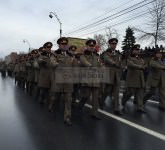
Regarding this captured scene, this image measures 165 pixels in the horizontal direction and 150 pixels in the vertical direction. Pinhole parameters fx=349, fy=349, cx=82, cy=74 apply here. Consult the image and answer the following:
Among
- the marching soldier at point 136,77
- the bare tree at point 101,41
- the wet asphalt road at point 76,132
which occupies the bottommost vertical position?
the wet asphalt road at point 76,132

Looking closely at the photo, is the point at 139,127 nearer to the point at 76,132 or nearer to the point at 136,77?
the point at 76,132

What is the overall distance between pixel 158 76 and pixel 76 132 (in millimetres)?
4264

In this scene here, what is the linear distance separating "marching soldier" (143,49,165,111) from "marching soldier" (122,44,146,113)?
1.47ft

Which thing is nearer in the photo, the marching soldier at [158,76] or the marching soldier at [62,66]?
the marching soldier at [62,66]

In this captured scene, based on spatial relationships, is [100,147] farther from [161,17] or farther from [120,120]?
[161,17]

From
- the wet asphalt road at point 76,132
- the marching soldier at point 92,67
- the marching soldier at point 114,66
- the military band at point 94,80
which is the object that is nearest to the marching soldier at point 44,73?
the military band at point 94,80

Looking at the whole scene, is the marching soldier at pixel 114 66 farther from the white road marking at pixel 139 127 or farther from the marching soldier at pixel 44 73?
the marching soldier at pixel 44 73

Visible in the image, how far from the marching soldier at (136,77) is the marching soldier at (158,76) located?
448 millimetres

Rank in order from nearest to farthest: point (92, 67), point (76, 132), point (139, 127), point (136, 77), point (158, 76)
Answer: point (76, 132) → point (139, 127) → point (92, 67) → point (136, 77) → point (158, 76)

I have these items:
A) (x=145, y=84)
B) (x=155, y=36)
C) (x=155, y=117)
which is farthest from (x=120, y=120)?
(x=155, y=36)

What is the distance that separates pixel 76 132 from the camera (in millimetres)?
6961

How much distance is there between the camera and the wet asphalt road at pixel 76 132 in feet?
19.5

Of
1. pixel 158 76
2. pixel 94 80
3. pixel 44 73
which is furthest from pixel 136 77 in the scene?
pixel 44 73

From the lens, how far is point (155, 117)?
879 cm
